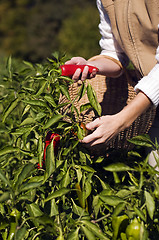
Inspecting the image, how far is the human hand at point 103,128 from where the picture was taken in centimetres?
102

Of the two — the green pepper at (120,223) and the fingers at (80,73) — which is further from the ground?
the fingers at (80,73)

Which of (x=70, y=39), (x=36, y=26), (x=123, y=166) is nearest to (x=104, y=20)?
(x=123, y=166)

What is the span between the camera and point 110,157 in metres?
1.31

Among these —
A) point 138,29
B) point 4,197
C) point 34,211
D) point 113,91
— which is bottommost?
point 113,91

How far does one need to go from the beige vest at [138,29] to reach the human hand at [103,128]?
11.6 inches

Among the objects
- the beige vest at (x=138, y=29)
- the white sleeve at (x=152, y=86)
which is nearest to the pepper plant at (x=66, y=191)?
the white sleeve at (x=152, y=86)

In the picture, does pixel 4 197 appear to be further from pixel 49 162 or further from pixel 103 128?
→ pixel 103 128

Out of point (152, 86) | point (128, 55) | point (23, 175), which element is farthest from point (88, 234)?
point (128, 55)

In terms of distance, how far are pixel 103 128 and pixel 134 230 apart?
0.28 meters

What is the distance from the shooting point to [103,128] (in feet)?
3.33

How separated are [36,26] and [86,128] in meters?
16.7

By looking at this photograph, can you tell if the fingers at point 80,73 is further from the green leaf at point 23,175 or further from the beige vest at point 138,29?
the green leaf at point 23,175

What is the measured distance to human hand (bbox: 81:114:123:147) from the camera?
1.02 meters

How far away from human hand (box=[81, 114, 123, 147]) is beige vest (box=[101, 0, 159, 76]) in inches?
11.6
